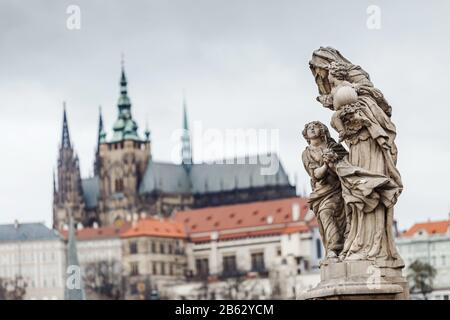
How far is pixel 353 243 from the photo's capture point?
9.84 metres

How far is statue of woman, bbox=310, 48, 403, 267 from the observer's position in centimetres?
967

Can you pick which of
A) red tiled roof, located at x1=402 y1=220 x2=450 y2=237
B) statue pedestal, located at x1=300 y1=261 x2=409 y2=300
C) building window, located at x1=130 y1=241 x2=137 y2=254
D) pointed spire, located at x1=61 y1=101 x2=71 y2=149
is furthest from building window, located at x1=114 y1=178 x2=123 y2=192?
statue pedestal, located at x1=300 y1=261 x2=409 y2=300

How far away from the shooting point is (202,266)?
178125 millimetres

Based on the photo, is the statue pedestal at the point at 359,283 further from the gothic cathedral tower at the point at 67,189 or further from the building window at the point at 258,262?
the gothic cathedral tower at the point at 67,189

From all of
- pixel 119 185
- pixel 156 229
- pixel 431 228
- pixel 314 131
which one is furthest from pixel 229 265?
pixel 314 131

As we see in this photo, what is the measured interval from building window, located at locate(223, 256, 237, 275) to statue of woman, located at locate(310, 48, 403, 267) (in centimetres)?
16378

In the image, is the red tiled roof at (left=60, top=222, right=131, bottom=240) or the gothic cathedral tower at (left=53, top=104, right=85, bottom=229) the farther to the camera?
the gothic cathedral tower at (left=53, top=104, right=85, bottom=229)

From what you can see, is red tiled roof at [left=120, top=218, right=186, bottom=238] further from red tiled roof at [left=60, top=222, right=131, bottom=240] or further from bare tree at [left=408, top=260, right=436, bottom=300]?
bare tree at [left=408, top=260, right=436, bottom=300]

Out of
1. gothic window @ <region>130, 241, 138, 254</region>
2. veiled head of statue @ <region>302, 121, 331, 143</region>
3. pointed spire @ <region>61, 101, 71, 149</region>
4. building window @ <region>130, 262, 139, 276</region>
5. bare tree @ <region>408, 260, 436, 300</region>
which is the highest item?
pointed spire @ <region>61, 101, 71, 149</region>

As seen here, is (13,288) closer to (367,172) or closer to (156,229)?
(156,229)

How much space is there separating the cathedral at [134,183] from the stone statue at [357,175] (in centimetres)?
17880
